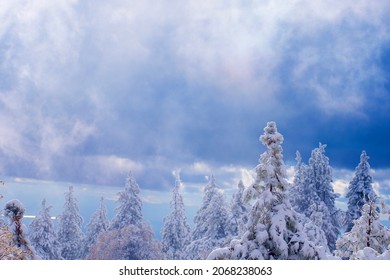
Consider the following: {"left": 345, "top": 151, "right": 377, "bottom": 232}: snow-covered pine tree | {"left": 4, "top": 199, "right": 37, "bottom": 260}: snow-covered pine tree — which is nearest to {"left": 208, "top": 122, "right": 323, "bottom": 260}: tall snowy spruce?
{"left": 4, "top": 199, "right": 37, "bottom": 260}: snow-covered pine tree

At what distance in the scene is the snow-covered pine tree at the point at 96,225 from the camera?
161 ft

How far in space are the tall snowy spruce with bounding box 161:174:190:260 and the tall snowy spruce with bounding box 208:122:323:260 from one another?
34246 millimetres

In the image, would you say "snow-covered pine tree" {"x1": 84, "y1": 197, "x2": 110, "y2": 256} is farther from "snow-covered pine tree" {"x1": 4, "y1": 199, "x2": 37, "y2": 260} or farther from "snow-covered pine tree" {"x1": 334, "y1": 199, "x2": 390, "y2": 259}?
"snow-covered pine tree" {"x1": 334, "y1": 199, "x2": 390, "y2": 259}

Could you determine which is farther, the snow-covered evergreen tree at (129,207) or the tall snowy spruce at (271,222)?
the snow-covered evergreen tree at (129,207)

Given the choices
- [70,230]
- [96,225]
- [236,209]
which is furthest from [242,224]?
[70,230]

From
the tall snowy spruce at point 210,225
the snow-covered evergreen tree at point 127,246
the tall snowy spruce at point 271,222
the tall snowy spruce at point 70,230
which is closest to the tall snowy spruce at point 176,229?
the tall snowy spruce at point 210,225

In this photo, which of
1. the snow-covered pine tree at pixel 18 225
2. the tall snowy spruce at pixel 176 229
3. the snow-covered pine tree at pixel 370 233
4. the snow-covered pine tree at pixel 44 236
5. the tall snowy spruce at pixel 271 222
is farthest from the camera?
the tall snowy spruce at pixel 176 229

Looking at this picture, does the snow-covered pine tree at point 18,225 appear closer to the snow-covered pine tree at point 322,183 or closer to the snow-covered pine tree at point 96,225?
the snow-covered pine tree at point 322,183

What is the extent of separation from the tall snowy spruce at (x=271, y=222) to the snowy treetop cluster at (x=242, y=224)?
27mm

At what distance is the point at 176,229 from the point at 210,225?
7.40 meters

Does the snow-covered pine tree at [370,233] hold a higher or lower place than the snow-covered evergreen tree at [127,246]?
lower
